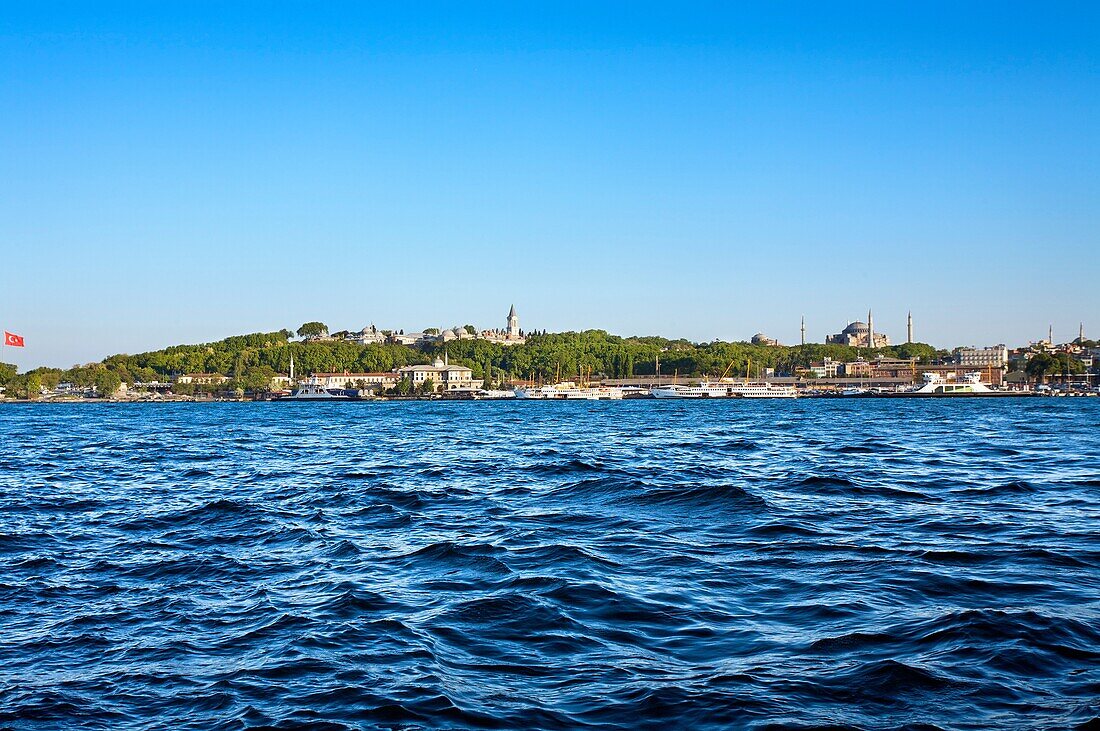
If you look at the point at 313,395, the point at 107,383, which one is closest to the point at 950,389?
the point at 313,395

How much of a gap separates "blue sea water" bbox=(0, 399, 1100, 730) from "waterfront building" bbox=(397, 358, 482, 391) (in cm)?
16012

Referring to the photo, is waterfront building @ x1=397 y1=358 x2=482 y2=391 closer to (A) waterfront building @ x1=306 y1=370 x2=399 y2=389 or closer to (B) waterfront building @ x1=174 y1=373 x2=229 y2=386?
(A) waterfront building @ x1=306 y1=370 x2=399 y2=389

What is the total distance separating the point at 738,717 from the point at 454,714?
181cm

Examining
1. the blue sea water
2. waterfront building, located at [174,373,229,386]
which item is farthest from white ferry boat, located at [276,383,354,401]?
the blue sea water

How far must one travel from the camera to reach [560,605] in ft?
29.9

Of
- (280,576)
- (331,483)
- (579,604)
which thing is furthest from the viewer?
(331,483)

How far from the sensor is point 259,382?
6909 inches

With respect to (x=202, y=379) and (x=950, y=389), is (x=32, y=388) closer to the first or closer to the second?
(x=202, y=379)

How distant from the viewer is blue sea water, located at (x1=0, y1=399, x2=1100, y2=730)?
6270 millimetres

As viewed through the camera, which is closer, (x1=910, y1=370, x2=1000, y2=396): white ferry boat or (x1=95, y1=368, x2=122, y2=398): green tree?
(x1=910, y1=370, x2=1000, y2=396): white ferry boat

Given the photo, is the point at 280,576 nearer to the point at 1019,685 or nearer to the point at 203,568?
the point at 203,568

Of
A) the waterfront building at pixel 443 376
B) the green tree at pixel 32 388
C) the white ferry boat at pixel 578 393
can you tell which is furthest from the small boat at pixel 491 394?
the green tree at pixel 32 388

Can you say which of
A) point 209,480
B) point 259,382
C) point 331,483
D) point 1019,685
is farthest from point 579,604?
point 259,382

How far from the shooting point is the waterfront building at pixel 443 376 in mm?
180000
